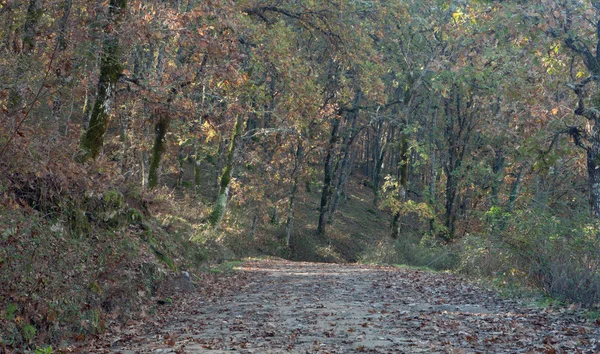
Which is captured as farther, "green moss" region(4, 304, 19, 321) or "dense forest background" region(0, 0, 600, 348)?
"dense forest background" region(0, 0, 600, 348)

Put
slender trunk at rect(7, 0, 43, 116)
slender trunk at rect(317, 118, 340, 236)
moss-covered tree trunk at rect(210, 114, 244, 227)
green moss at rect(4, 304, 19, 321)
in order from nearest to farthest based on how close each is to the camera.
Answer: green moss at rect(4, 304, 19, 321) → slender trunk at rect(7, 0, 43, 116) → moss-covered tree trunk at rect(210, 114, 244, 227) → slender trunk at rect(317, 118, 340, 236)

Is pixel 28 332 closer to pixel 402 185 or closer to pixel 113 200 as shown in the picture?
pixel 113 200

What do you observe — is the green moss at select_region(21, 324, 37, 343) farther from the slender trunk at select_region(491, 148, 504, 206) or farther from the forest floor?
the slender trunk at select_region(491, 148, 504, 206)

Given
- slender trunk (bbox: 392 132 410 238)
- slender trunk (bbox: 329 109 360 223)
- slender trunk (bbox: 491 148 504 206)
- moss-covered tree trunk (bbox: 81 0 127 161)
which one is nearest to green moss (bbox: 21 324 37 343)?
moss-covered tree trunk (bbox: 81 0 127 161)

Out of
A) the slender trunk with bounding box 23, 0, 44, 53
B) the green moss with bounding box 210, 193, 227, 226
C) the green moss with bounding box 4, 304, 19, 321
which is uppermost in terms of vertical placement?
the slender trunk with bounding box 23, 0, 44, 53

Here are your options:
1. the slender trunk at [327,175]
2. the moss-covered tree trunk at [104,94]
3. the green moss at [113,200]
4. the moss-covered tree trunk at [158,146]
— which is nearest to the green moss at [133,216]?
the green moss at [113,200]

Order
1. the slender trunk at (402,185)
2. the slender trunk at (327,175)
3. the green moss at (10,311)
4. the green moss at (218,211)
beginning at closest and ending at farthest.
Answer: the green moss at (10,311), the green moss at (218,211), the slender trunk at (402,185), the slender trunk at (327,175)

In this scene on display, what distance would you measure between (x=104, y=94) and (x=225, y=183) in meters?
13.6

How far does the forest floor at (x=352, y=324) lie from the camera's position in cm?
813

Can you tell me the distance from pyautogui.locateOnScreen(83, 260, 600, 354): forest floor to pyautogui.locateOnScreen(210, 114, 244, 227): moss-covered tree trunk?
1135 cm

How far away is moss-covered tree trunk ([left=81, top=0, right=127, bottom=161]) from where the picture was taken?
13.7 metres

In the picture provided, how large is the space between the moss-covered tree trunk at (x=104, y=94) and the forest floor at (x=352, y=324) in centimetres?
405

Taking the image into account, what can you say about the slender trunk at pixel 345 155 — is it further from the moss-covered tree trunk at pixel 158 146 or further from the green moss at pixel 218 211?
the moss-covered tree trunk at pixel 158 146

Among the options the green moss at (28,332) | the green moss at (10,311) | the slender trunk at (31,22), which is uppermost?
the slender trunk at (31,22)
